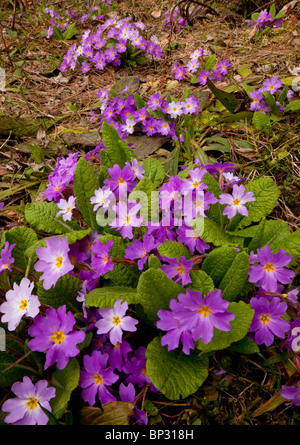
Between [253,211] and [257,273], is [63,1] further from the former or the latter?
[257,273]

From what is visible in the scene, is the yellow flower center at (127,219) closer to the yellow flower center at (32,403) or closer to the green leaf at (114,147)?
the green leaf at (114,147)

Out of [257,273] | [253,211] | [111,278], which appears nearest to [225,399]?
[257,273]

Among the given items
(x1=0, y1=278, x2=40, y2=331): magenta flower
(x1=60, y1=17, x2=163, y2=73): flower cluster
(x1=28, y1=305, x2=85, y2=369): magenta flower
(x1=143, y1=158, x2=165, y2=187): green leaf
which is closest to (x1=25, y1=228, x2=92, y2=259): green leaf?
(x1=0, y1=278, x2=40, y2=331): magenta flower

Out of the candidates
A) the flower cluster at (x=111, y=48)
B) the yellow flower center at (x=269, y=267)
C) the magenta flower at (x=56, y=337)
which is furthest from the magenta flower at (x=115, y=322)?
the flower cluster at (x=111, y=48)

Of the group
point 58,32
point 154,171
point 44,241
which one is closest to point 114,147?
point 154,171

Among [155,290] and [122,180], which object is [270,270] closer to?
[155,290]
